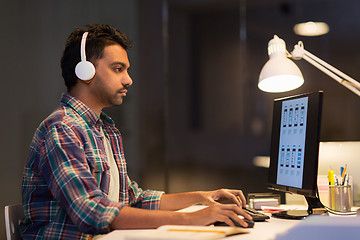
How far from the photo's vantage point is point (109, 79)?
181cm

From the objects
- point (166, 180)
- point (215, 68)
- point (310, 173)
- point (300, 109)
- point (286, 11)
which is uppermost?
point (286, 11)

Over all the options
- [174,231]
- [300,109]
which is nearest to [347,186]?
[300,109]

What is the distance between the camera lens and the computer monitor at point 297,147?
161 centimetres

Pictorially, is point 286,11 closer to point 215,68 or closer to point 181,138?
point 215,68

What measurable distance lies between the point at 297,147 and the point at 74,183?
838 millimetres

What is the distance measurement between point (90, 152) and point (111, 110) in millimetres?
2601

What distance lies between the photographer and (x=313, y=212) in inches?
68.8

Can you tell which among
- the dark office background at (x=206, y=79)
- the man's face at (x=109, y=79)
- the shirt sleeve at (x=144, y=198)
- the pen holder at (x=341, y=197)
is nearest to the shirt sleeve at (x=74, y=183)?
the man's face at (x=109, y=79)

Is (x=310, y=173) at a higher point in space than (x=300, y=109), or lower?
lower

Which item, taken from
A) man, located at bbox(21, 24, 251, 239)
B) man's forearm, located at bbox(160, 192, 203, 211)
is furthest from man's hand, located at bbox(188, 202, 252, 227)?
man's forearm, located at bbox(160, 192, 203, 211)

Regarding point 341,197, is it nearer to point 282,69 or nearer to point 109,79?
point 282,69

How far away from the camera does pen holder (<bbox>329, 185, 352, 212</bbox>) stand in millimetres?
1735

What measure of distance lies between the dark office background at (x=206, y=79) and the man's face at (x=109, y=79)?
5.84 feet

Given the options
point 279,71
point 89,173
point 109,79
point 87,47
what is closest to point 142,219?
point 89,173
